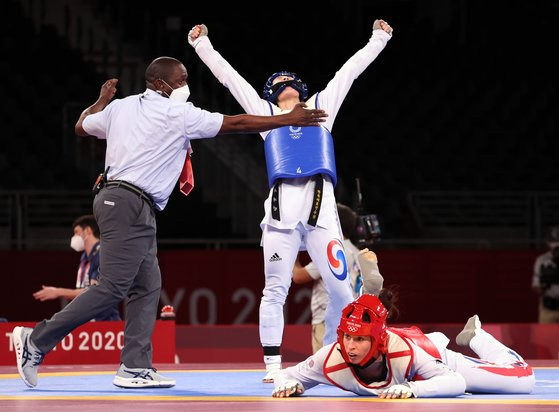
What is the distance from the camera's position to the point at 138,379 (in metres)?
7.42

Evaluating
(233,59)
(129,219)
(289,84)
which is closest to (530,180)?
(233,59)

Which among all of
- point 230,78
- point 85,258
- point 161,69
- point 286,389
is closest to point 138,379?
point 286,389

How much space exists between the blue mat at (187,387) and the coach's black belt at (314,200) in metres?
1.01

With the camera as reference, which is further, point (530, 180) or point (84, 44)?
point (84, 44)

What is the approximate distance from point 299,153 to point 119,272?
141 cm

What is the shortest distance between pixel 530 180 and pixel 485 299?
3.53m

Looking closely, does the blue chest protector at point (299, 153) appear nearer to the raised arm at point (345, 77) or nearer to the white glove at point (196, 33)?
the raised arm at point (345, 77)

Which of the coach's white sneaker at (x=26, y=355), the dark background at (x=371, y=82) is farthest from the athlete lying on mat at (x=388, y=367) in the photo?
the dark background at (x=371, y=82)

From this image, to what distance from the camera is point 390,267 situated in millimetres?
15391

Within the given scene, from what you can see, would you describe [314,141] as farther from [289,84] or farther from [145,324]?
[145,324]

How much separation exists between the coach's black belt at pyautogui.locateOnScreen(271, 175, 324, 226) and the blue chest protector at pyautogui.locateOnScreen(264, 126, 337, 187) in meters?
0.05

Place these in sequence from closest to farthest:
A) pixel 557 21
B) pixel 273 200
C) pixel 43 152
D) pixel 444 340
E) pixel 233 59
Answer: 1. pixel 444 340
2. pixel 273 200
3. pixel 43 152
4. pixel 233 59
5. pixel 557 21

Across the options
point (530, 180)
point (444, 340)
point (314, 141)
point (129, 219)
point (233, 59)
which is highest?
point (233, 59)

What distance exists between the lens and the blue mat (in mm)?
7012
